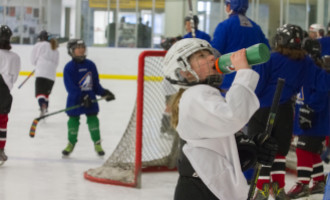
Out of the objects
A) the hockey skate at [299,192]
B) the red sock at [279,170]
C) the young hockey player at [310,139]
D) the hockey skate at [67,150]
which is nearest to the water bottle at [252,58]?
the red sock at [279,170]

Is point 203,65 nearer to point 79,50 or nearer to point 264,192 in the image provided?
point 264,192

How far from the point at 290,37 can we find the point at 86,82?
2247 millimetres

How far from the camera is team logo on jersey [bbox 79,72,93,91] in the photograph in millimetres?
5254

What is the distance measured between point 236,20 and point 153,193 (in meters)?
1.28

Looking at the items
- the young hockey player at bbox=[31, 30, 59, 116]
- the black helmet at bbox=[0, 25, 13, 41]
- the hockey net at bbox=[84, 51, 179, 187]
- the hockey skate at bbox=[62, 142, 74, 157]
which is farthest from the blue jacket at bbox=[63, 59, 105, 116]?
the young hockey player at bbox=[31, 30, 59, 116]

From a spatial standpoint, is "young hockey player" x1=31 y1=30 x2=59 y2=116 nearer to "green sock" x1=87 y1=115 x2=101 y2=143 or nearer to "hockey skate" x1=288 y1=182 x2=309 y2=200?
"green sock" x1=87 y1=115 x2=101 y2=143

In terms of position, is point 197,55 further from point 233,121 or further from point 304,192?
point 304,192

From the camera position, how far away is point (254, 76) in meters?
1.72

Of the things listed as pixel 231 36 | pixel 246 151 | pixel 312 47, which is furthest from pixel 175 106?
pixel 312 47

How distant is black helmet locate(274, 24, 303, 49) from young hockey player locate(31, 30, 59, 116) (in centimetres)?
448

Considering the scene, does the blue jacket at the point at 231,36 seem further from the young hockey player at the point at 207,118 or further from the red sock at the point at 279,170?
the young hockey player at the point at 207,118

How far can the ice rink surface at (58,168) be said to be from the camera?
3994 millimetres

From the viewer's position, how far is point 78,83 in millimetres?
5258

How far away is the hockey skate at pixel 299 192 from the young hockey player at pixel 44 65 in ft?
13.9
